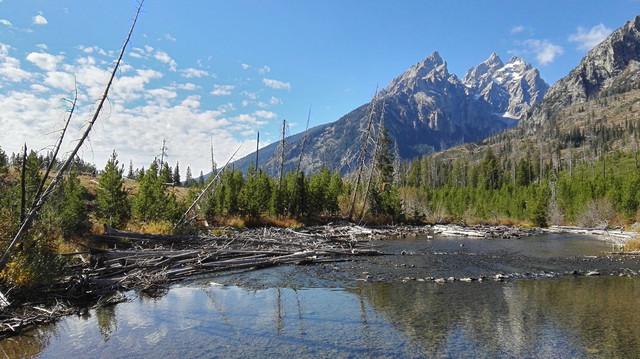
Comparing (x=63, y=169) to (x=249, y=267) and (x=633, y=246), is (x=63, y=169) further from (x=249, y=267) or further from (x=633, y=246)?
(x=633, y=246)

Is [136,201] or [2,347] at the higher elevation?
[136,201]

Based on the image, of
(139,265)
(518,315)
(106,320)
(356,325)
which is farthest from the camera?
(139,265)

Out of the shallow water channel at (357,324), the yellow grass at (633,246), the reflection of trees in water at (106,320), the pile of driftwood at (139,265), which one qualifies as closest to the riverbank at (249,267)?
the pile of driftwood at (139,265)

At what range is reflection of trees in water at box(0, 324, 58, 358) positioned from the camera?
34.4ft

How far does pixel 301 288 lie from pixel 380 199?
1828 inches

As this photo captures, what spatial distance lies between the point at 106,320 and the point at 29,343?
2299 millimetres

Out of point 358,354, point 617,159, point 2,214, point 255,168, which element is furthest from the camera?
point 617,159

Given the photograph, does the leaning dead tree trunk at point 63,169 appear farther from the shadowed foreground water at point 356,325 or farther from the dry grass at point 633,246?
the dry grass at point 633,246

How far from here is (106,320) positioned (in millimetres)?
13430

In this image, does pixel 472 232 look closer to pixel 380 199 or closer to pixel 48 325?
pixel 380 199

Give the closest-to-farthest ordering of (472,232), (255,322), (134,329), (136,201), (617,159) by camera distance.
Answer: (134,329), (255,322), (136,201), (472,232), (617,159)

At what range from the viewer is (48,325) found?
42.3 ft

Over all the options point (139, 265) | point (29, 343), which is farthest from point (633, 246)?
point (29, 343)

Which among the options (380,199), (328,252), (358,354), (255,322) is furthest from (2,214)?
(380,199)
